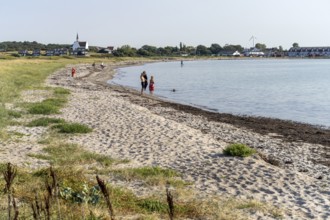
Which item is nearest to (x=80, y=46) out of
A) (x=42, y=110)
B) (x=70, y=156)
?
(x=42, y=110)

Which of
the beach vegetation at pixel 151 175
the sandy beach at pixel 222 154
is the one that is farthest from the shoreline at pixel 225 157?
the beach vegetation at pixel 151 175

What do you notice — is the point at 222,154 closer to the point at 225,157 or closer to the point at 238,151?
the point at 225,157

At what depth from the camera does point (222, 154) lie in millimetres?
13305

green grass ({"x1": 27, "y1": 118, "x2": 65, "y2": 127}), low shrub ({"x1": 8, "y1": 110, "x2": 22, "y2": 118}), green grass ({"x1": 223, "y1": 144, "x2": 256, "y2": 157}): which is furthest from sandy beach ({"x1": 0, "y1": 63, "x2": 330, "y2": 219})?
low shrub ({"x1": 8, "y1": 110, "x2": 22, "y2": 118})

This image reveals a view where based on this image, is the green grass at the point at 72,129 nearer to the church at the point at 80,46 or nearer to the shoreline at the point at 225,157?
the shoreline at the point at 225,157

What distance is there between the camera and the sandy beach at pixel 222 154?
9.70 m

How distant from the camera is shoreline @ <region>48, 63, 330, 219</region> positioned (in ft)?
32.0

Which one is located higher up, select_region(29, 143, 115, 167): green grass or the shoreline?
select_region(29, 143, 115, 167): green grass

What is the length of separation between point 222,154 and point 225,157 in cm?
40

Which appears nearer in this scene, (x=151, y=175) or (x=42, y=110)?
(x=151, y=175)

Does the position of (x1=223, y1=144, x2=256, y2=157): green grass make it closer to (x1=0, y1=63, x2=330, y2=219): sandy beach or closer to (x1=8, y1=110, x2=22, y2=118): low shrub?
(x1=0, y1=63, x2=330, y2=219): sandy beach

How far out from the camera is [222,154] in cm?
1330

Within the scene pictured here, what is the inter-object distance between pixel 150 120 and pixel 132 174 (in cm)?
978

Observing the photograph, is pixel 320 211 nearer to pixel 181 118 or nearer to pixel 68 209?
pixel 68 209
